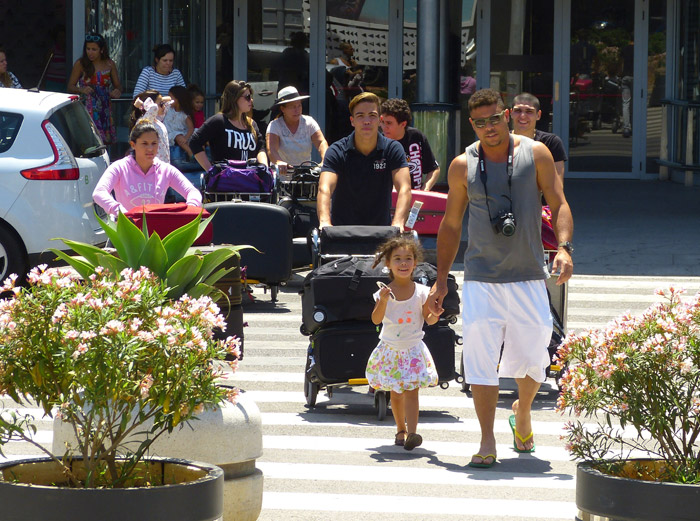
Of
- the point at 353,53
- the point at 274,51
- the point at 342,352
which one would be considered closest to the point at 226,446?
the point at 342,352

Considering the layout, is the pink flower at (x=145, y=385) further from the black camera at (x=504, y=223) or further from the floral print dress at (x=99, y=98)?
the floral print dress at (x=99, y=98)

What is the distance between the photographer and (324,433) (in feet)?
24.6

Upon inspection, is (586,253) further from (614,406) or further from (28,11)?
(28,11)

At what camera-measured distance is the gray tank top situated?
21.9ft

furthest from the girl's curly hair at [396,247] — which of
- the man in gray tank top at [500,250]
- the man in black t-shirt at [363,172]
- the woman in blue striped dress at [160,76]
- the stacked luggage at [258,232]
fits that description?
the woman in blue striped dress at [160,76]

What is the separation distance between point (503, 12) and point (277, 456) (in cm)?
1612

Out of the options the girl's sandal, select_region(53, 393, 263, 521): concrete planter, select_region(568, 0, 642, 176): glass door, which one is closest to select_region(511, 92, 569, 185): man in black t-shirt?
the girl's sandal

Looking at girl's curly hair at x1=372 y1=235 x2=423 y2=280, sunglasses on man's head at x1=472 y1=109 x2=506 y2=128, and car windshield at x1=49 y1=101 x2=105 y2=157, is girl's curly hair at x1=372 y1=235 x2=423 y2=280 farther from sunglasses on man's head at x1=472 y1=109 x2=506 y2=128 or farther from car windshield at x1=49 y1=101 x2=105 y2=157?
car windshield at x1=49 y1=101 x2=105 y2=157

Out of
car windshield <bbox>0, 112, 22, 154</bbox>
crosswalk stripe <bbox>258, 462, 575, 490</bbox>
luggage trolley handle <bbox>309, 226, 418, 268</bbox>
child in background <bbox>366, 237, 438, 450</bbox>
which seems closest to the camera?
crosswalk stripe <bbox>258, 462, 575, 490</bbox>

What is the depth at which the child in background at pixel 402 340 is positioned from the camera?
7172 millimetres

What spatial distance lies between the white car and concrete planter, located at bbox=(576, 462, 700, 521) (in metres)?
7.75

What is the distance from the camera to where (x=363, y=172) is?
341 inches

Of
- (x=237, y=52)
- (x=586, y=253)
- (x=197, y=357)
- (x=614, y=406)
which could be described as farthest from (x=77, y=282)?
(x=237, y=52)

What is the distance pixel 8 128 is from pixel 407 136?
11.4 ft
